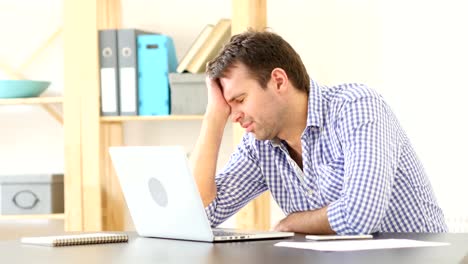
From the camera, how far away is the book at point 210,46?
11.9 feet

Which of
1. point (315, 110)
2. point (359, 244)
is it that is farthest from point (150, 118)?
point (359, 244)

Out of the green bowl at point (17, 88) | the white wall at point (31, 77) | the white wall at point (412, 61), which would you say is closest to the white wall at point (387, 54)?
the white wall at point (412, 61)

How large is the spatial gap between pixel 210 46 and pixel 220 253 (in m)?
1.98

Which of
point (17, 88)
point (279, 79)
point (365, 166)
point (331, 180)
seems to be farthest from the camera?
point (17, 88)

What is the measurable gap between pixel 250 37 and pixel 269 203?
131cm

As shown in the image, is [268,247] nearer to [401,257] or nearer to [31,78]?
[401,257]

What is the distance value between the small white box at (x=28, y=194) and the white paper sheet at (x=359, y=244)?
6.79ft

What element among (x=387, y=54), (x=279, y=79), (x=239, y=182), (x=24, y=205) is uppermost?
(x=387, y=54)

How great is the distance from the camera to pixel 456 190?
351 cm

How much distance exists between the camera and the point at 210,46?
11.9 ft

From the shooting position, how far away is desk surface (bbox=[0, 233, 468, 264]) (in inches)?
62.1

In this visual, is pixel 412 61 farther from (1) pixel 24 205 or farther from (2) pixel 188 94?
(1) pixel 24 205

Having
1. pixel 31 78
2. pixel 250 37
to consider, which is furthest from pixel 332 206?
pixel 31 78

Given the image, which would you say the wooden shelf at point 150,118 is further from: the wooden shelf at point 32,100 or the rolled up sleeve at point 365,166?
the rolled up sleeve at point 365,166
